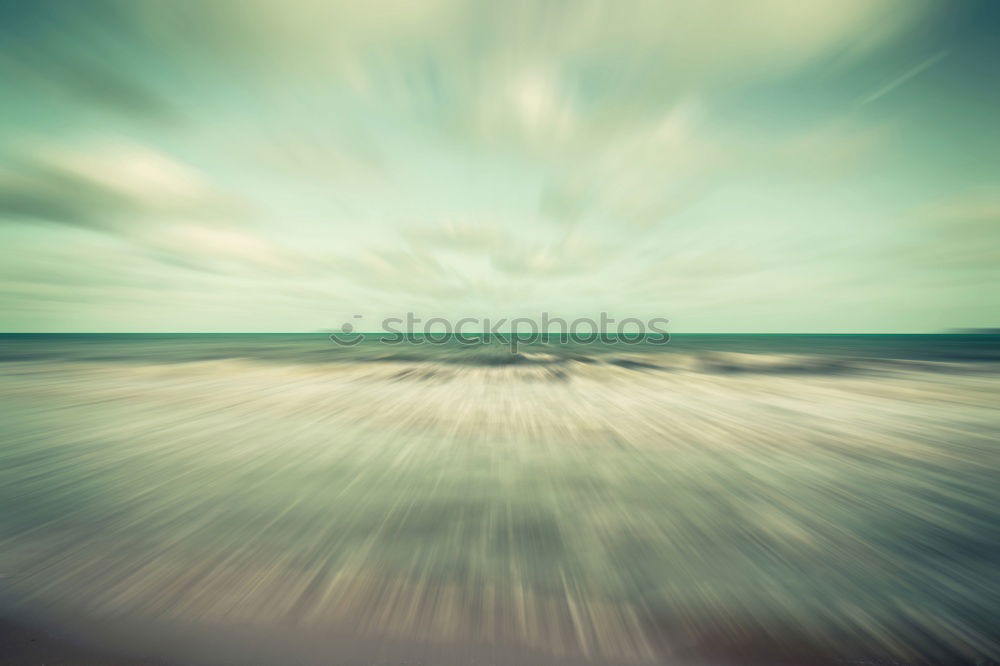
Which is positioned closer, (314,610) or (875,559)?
(314,610)

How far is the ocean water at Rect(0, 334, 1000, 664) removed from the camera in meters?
2.03

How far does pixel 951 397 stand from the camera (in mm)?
9969

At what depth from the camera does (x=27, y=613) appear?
208 centimetres

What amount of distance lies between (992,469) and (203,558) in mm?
8798

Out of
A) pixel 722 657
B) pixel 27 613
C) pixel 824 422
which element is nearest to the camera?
pixel 722 657

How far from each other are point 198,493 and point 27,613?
1818mm

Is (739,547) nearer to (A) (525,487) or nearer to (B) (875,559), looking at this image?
(B) (875,559)

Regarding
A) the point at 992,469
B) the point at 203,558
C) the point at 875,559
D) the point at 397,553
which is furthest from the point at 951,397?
the point at 203,558

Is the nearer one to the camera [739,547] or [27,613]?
[27,613]

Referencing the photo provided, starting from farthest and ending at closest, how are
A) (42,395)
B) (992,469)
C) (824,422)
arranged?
(42,395), (824,422), (992,469)

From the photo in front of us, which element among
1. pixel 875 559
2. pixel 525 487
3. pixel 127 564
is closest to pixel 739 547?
pixel 875 559

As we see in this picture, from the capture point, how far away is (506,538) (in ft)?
9.95

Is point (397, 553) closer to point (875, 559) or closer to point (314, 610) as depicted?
point (314, 610)

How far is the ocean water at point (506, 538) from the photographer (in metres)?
2.03
